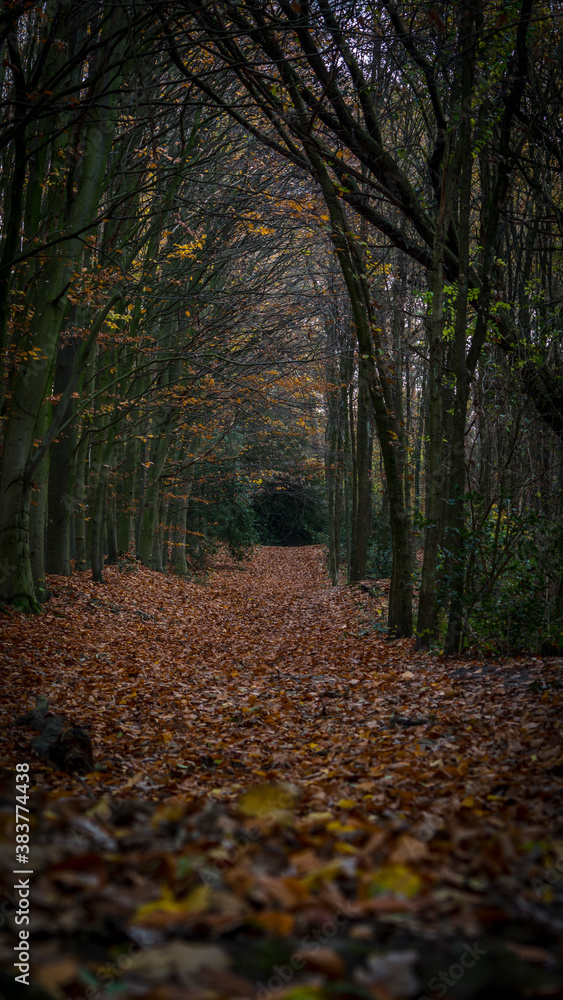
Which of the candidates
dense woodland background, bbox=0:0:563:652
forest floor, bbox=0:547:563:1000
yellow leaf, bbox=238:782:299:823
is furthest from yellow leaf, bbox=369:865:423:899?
dense woodland background, bbox=0:0:563:652

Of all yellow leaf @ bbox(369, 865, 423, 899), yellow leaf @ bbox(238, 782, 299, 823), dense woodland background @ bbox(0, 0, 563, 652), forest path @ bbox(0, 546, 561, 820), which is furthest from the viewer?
dense woodland background @ bbox(0, 0, 563, 652)

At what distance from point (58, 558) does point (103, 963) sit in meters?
12.9

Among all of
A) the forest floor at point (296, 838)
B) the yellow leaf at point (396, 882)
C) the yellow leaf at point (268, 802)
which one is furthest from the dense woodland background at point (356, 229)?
the yellow leaf at point (396, 882)

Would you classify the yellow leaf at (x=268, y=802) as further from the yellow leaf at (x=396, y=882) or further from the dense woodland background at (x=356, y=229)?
the dense woodland background at (x=356, y=229)

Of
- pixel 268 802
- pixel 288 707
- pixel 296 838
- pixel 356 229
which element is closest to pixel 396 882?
pixel 296 838

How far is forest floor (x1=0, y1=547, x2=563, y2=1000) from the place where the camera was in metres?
1.50

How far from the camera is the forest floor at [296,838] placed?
4.91 ft

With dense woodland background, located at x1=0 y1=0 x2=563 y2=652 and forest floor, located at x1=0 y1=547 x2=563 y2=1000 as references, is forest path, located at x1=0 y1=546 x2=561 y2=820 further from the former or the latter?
dense woodland background, located at x1=0 y1=0 x2=563 y2=652

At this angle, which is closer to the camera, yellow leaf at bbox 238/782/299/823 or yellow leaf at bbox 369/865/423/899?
yellow leaf at bbox 369/865/423/899

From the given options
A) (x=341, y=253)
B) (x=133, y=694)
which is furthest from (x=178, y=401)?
(x=133, y=694)

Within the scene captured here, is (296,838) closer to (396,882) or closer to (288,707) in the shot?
(396,882)

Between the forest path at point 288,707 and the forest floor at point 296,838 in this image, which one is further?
the forest path at point 288,707

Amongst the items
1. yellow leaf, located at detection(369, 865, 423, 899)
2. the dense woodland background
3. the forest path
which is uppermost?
the dense woodland background

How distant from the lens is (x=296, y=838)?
7.78 feet
